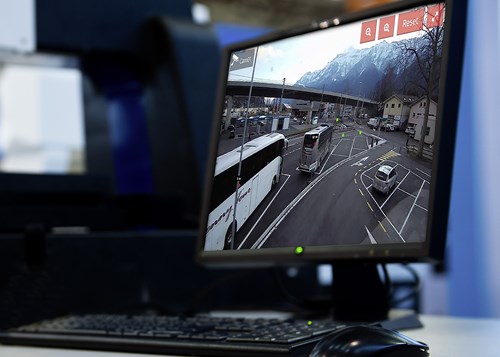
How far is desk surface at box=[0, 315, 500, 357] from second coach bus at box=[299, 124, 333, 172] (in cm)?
24

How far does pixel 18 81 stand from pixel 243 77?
5091mm

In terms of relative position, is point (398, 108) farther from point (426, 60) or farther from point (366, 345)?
point (366, 345)

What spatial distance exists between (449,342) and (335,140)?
27cm

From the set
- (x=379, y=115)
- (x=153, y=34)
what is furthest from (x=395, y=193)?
(x=153, y=34)

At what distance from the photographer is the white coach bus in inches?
34.6

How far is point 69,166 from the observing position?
13.4ft

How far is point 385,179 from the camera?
791 mm

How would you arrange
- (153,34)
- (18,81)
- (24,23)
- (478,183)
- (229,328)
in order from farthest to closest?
(18,81)
(478,183)
(153,34)
(24,23)
(229,328)

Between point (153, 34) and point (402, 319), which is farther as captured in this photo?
point (153, 34)

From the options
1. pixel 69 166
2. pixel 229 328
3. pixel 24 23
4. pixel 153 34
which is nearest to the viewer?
pixel 229 328

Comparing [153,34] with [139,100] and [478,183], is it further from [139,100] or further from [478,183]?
[478,183]

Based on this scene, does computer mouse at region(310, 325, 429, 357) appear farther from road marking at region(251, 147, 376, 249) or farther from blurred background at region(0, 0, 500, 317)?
blurred background at region(0, 0, 500, 317)

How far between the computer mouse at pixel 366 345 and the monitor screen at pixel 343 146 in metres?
0.23

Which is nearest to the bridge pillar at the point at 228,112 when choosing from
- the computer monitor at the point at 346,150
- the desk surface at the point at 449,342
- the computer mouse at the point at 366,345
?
the computer monitor at the point at 346,150
